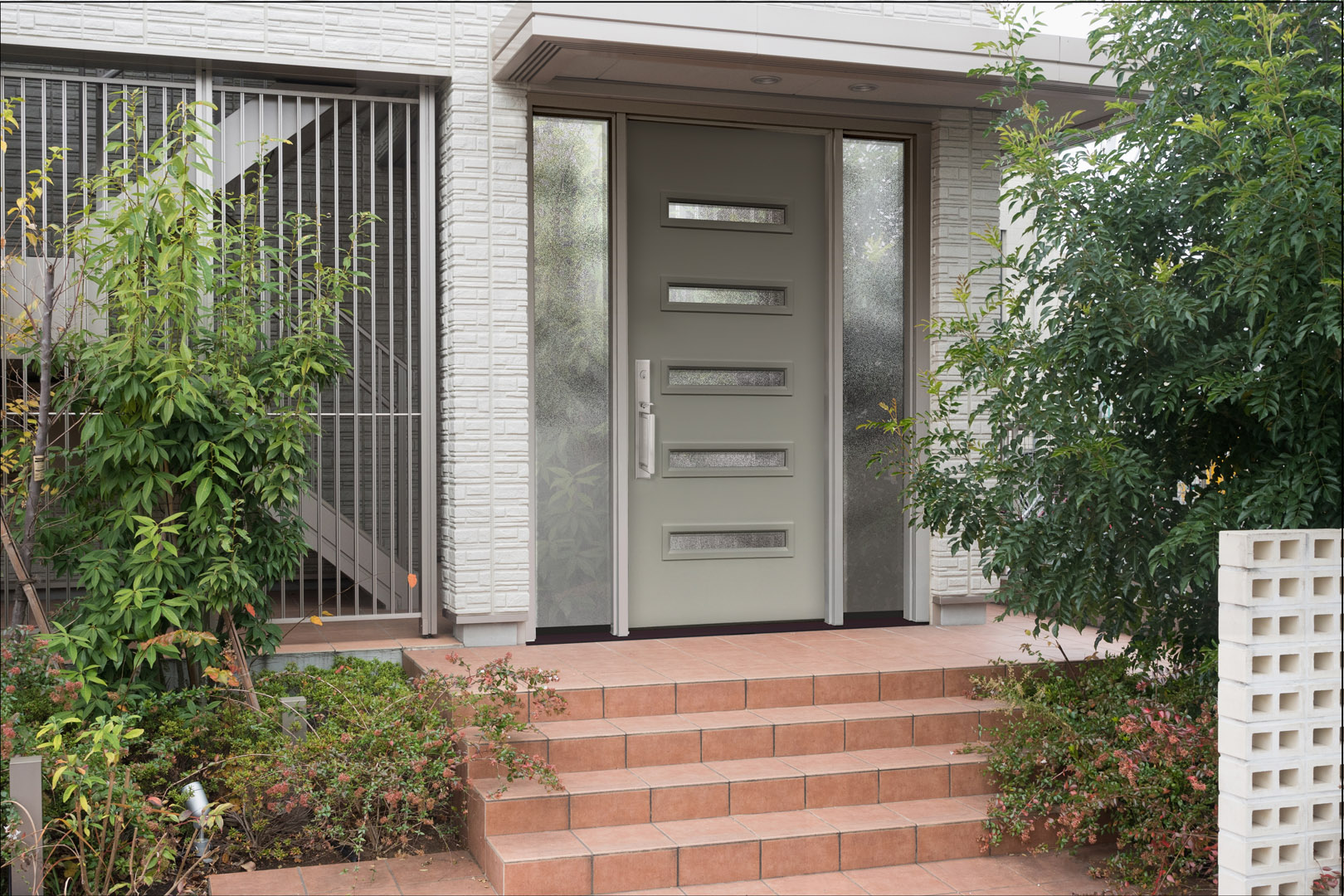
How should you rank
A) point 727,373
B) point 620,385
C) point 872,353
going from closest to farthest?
point 620,385 → point 727,373 → point 872,353

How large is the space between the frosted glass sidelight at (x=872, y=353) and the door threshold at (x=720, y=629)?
84 mm

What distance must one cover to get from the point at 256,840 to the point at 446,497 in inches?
82.6

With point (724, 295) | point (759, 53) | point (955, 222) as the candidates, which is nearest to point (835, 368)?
point (724, 295)

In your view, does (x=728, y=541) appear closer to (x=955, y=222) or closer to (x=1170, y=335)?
(x=955, y=222)

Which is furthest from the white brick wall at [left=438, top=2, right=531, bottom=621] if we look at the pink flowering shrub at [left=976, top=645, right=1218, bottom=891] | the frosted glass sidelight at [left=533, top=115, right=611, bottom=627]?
the pink flowering shrub at [left=976, top=645, right=1218, bottom=891]

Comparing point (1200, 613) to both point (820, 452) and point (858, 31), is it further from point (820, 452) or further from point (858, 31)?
point (858, 31)

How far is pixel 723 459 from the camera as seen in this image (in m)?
6.77

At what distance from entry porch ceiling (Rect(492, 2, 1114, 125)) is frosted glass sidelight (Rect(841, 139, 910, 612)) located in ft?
2.00

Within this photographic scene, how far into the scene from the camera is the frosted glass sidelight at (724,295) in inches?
263

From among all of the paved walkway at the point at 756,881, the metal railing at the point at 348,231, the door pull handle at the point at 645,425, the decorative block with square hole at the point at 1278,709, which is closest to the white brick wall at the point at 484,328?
the metal railing at the point at 348,231

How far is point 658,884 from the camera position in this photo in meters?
4.29

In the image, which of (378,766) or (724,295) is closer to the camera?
(378,766)

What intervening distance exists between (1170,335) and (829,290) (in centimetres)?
281

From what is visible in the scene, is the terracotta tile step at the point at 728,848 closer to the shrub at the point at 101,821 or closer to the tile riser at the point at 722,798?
the tile riser at the point at 722,798
